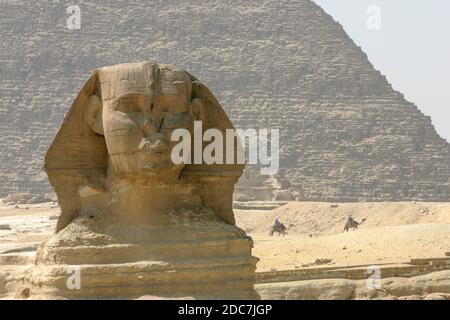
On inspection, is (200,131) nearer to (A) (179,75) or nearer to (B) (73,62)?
(A) (179,75)

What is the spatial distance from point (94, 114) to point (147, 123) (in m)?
0.38

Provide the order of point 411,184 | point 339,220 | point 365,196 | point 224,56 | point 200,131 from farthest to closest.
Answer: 1. point 224,56
2. point 411,184
3. point 365,196
4. point 339,220
5. point 200,131

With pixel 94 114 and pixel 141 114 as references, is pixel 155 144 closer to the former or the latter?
pixel 141 114

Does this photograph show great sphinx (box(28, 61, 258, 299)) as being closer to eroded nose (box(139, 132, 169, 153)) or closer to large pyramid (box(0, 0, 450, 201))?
eroded nose (box(139, 132, 169, 153))

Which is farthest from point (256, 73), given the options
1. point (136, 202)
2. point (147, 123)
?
point (147, 123)

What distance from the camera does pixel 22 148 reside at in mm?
146750

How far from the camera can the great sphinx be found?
7059mm

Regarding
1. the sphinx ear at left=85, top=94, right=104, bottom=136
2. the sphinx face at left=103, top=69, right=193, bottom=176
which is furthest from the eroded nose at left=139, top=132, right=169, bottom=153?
the sphinx ear at left=85, top=94, right=104, bottom=136

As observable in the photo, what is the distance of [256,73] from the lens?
159 metres

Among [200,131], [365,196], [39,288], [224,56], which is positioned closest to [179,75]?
[200,131]

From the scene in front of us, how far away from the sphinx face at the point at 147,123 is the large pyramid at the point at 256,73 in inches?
5515

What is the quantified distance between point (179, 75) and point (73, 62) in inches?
5789

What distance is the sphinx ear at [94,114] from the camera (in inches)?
289

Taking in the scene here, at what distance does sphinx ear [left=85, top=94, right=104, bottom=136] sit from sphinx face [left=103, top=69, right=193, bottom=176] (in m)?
0.07
